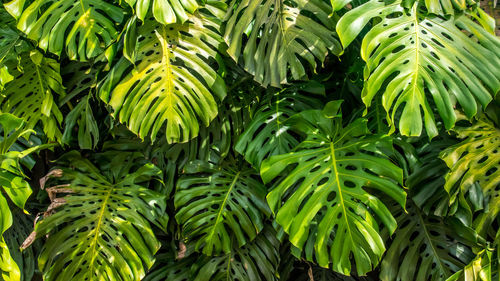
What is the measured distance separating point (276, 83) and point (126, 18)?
0.62 m

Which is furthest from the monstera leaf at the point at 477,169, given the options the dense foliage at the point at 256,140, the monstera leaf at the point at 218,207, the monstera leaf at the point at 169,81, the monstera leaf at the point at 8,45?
the monstera leaf at the point at 8,45

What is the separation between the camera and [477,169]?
1532 mm

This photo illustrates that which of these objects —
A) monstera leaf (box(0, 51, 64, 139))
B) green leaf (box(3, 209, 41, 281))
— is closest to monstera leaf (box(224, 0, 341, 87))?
monstera leaf (box(0, 51, 64, 139))

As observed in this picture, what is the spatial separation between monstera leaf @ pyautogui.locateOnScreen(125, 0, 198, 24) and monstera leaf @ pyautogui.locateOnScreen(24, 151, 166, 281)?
55 cm

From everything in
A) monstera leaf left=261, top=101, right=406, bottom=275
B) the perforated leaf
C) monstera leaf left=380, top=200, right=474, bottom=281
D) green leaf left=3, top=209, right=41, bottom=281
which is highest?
monstera leaf left=261, top=101, right=406, bottom=275

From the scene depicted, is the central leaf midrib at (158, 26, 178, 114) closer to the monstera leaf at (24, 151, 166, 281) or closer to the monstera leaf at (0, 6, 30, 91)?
the monstera leaf at (24, 151, 166, 281)

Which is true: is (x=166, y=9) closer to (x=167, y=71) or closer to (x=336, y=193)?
(x=167, y=71)

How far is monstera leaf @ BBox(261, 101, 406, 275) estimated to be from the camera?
1.41m

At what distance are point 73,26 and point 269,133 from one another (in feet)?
2.42

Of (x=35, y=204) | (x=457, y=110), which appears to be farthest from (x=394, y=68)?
(x=35, y=204)

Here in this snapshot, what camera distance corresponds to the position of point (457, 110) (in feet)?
5.31

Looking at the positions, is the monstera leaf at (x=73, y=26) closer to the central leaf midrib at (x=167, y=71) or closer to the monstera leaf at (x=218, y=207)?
the central leaf midrib at (x=167, y=71)

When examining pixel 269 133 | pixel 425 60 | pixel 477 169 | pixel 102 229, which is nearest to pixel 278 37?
pixel 269 133

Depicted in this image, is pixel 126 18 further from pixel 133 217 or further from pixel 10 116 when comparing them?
pixel 133 217
